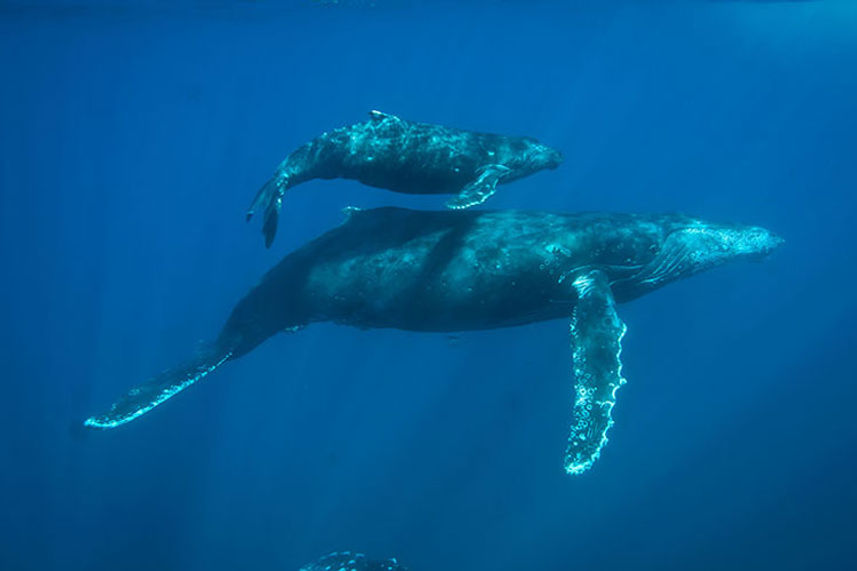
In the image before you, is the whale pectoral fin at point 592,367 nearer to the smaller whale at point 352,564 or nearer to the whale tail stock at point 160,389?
the smaller whale at point 352,564

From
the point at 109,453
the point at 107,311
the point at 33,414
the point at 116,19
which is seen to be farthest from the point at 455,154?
the point at 116,19

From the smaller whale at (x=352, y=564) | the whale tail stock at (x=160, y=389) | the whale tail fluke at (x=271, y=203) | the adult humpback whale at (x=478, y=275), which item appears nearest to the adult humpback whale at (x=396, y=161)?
the whale tail fluke at (x=271, y=203)

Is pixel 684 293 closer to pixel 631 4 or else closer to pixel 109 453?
pixel 631 4

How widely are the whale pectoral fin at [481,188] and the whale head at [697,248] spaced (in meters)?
3.03

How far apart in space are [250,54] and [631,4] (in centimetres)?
3455

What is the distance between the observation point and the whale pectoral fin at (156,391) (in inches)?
387

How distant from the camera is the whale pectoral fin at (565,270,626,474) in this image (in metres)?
7.62

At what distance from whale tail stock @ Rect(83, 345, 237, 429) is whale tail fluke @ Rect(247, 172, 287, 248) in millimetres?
2795

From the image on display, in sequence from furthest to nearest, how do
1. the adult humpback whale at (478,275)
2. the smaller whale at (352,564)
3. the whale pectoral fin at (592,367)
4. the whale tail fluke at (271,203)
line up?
the smaller whale at (352,564)
the whale tail fluke at (271,203)
the adult humpback whale at (478,275)
the whale pectoral fin at (592,367)

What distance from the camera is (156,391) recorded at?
10.5 metres

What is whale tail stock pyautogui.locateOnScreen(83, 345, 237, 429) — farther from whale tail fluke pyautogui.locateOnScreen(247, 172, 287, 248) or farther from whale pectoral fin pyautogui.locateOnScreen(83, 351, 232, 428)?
whale tail fluke pyautogui.locateOnScreen(247, 172, 287, 248)

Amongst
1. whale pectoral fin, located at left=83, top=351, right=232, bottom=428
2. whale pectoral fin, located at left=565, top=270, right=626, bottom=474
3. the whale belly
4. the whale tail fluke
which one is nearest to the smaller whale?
whale pectoral fin, located at left=83, top=351, right=232, bottom=428

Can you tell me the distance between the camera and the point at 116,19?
123 feet

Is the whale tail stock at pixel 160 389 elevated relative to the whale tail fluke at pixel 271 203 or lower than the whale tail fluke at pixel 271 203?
lower
